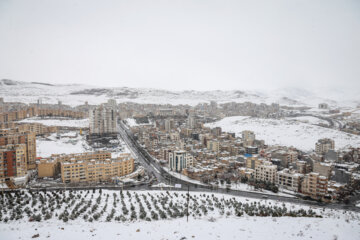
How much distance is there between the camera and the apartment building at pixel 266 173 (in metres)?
11.2

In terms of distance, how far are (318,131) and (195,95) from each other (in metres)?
59.4

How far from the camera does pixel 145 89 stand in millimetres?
82438

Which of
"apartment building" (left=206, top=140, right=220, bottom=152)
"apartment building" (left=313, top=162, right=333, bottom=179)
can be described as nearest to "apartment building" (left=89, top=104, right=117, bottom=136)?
"apartment building" (left=206, top=140, right=220, bottom=152)

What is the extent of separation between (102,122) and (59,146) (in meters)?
7.11

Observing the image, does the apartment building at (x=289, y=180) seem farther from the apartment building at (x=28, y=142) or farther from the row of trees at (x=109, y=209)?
the apartment building at (x=28, y=142)

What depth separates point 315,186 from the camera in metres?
9.83

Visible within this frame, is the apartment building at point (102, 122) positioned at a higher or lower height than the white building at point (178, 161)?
higher

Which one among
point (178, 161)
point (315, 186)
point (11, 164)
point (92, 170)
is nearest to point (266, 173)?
point (315, 186)

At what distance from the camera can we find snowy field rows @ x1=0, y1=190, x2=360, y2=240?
466 cm

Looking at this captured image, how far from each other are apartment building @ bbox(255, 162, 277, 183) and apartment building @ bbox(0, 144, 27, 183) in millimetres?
10675

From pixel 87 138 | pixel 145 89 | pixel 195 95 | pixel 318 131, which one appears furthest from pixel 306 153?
pixel 145 89

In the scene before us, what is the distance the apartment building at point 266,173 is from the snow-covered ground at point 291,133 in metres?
8.16

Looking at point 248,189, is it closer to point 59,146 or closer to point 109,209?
point 109,209

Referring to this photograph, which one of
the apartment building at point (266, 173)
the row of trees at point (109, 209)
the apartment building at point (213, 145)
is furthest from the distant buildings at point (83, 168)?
the apartment building at point (213, 145)
